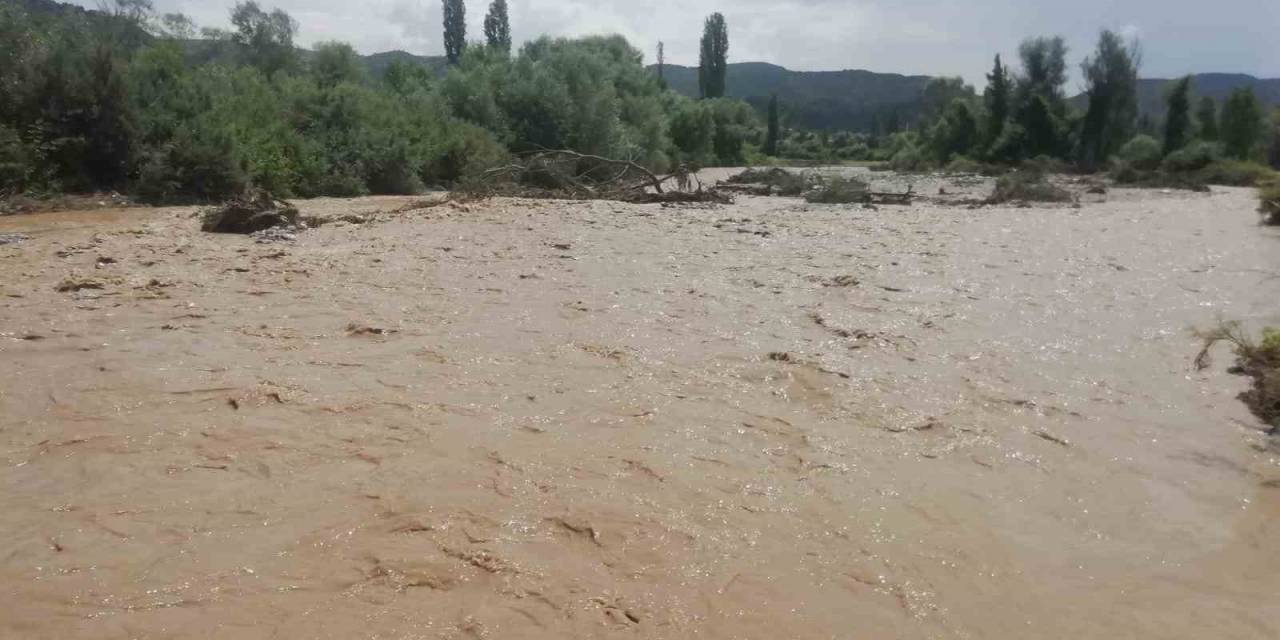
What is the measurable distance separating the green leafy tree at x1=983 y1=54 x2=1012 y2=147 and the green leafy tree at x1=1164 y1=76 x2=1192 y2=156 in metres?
8.16

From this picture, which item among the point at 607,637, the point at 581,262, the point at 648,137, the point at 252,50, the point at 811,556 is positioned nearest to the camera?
the point at 607,637

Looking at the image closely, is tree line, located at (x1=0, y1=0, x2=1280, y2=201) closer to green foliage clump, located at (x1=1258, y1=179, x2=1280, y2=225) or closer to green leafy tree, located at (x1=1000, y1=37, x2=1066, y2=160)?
green leafy tree, located at (x1=1000, y1=37, x2=1066, y2=160)

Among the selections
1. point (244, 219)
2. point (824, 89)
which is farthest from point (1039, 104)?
point (824, 89)

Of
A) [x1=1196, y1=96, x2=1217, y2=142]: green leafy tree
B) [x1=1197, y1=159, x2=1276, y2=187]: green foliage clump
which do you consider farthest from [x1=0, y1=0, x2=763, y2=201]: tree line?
[x1=1196, y1=96, x2=1217, y2=142]: green leafy tree

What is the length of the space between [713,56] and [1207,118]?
51.2m

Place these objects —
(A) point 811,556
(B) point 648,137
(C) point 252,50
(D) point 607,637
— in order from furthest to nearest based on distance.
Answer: (C) point 252,50, (B) point 648,137, (A) point 811,556, (D) point 607,637

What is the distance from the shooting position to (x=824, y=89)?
174m

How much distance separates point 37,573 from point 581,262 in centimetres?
677

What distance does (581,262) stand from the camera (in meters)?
9.17

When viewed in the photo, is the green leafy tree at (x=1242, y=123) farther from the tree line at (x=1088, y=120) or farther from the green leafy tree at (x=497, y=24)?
the green leafy tree at (x=497, y=24)

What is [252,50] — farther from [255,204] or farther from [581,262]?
[581,262]

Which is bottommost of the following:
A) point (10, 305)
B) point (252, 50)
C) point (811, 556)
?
point (811, 556)

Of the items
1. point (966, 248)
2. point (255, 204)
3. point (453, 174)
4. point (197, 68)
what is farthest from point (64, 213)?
point (966, 248)

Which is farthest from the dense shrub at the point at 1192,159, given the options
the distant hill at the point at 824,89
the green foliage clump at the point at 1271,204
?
the distant hill at the point at 824,89
